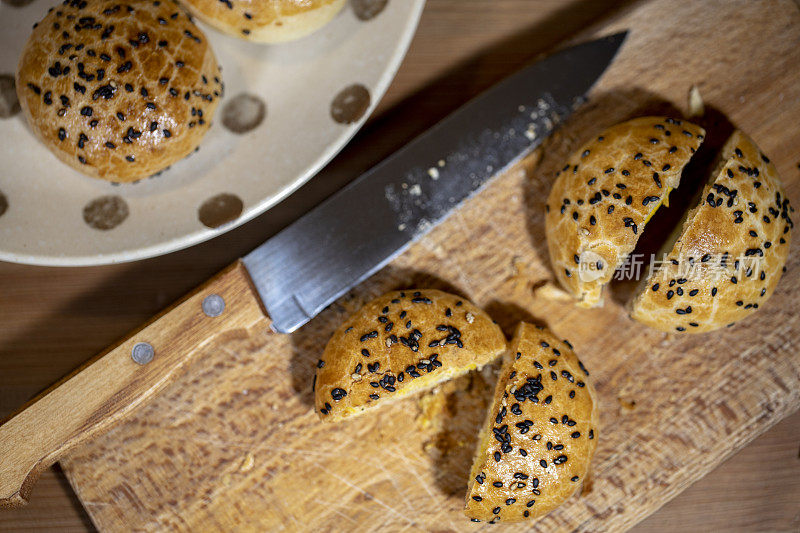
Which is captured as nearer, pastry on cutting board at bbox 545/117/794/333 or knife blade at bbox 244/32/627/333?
pastry on cutting board at bbox 545/117/794/333

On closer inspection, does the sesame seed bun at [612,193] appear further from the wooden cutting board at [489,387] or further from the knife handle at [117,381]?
the knife handle at [117,381]

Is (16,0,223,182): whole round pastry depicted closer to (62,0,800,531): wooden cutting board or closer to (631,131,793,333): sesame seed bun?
(62,0,800,531): wooden cutting board

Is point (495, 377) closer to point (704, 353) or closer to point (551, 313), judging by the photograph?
point (551, 313)

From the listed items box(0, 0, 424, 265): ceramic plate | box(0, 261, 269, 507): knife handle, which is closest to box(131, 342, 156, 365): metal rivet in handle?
box(0, 261, 269, 507): knife handle

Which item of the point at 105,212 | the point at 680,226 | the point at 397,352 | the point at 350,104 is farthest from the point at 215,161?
the point at 680,226

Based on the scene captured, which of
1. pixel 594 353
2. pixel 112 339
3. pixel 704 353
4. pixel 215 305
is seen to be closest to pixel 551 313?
pixel 594 353
